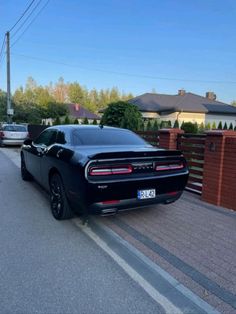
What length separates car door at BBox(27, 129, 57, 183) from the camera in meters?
6.08

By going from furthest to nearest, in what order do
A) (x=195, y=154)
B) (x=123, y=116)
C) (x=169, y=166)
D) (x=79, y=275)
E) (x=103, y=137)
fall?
(x=123, y=116) → (x=195, y=154) → (x=103, y=137) → (x=169, y=166) → (x=79, y=275)

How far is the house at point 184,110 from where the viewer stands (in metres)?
31.6

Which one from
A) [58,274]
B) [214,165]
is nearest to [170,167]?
[214,165]

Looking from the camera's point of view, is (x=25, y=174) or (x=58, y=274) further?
(x=25, y=174)

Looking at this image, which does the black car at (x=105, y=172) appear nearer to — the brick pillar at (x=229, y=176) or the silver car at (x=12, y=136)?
the brick pillar at (x=229, y=176)

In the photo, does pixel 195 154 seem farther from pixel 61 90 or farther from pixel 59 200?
pixel 61 90

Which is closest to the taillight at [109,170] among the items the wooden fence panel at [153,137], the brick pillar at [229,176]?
the brick pillar at [229,176]

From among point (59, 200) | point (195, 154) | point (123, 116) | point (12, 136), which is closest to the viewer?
point (59, 200)

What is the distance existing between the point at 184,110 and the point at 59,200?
91.9 ft

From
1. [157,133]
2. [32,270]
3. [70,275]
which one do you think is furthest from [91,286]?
[157,133]

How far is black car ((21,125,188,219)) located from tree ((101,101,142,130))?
834 centimetres

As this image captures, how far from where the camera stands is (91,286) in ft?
10.3

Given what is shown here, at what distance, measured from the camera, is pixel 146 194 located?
4523mm

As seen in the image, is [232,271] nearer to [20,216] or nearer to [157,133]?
[20,216]
